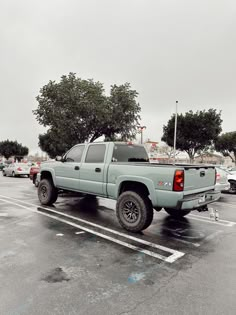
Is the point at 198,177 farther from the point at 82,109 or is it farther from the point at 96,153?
the point at 82,109

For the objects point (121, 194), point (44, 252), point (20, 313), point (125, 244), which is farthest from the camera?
point (121, 194)

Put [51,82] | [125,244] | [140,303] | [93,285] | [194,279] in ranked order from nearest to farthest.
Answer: [140,303], [93,285], [194,279], [125,244], [51,82]

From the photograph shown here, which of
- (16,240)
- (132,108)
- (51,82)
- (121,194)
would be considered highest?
(51,82)

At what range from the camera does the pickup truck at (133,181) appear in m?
4.82

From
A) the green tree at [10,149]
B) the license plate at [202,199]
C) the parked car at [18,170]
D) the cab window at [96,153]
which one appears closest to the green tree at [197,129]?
the parked car at [18,170]

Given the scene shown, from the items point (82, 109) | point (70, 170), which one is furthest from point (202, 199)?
point (82, 109)

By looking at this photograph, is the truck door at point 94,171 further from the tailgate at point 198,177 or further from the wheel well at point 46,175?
the tailgate at point 198,177

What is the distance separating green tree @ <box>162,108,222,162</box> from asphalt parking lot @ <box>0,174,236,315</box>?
25414 millimetres

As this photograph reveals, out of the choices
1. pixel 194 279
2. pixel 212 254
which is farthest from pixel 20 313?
pixel 212 254

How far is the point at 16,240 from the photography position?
4750mm

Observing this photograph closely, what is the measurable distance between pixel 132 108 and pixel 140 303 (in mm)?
21584

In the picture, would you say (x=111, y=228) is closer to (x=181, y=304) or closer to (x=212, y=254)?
(x=212, y=254)

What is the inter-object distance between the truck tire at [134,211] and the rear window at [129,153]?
1189mm

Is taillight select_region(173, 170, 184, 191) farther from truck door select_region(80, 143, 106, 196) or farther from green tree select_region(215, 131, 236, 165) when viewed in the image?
green tree select_region(215, 131, 236, 165)
